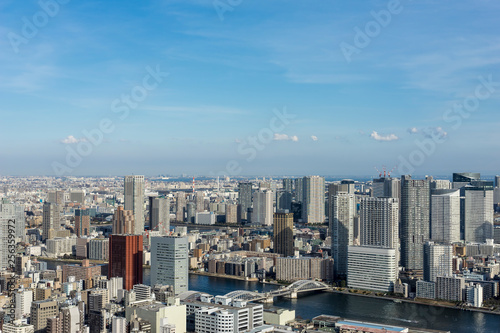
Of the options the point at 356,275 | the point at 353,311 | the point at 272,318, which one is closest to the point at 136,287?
the point at 272,318

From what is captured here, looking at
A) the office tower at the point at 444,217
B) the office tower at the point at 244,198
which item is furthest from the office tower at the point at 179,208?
the office tower at the point at 444,217

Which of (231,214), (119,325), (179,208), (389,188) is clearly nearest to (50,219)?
(179,208)

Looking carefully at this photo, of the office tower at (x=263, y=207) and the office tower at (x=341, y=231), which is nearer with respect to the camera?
the office tower at (x=341, y=231)

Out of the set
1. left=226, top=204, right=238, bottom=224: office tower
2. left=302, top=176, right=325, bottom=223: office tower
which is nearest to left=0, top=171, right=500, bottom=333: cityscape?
left=302, top=176, right=325, bottom=223: office tower

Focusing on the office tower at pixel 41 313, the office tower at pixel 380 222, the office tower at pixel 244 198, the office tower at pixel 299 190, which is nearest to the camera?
the office tower at pixel 41 313

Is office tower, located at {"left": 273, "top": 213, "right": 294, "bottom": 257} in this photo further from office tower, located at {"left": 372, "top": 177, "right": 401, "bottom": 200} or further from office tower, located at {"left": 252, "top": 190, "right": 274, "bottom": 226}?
office tower, located at {"left": 252, "top": 190, "right": 274, "bottom": 226}

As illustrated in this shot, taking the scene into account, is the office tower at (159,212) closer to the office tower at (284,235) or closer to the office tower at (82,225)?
the office tower at (82,225)

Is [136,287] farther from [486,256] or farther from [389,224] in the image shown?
[486,256]

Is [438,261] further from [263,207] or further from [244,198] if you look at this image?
[244,198]
